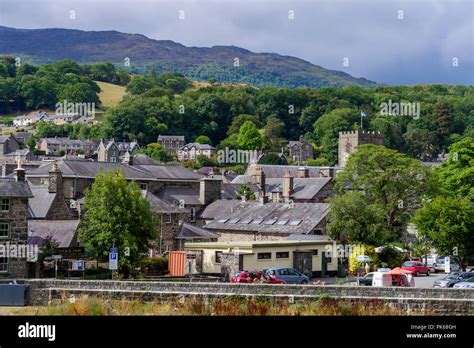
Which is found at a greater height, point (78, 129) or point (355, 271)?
point (78, 129)

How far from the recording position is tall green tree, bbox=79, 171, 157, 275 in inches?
1722

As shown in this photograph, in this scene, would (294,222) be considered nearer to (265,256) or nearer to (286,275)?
(265,256)

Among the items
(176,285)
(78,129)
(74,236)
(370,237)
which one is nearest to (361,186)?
(370,237)

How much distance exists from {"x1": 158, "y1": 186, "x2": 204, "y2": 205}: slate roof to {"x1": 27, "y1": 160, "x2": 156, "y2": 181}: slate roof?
1.60 m

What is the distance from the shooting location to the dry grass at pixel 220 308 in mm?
22953

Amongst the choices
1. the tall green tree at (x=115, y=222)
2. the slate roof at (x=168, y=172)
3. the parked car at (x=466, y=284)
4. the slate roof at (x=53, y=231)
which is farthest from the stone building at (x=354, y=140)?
the parked car at (x=466, y=284)

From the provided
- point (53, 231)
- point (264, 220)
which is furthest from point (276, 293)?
point (264, 220)

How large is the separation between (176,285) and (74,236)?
20.6 meters

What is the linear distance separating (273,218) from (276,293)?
113 ft

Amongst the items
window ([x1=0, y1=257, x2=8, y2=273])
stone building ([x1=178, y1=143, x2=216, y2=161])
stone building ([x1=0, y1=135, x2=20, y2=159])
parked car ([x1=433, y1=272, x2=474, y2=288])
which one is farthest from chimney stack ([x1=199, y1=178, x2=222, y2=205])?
stone building ([x1=178, y1=143, x2=216, y2=161])

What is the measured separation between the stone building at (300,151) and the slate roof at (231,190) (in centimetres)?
7952

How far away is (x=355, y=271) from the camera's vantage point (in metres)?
50.9

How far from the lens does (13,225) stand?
4194 centimetres
